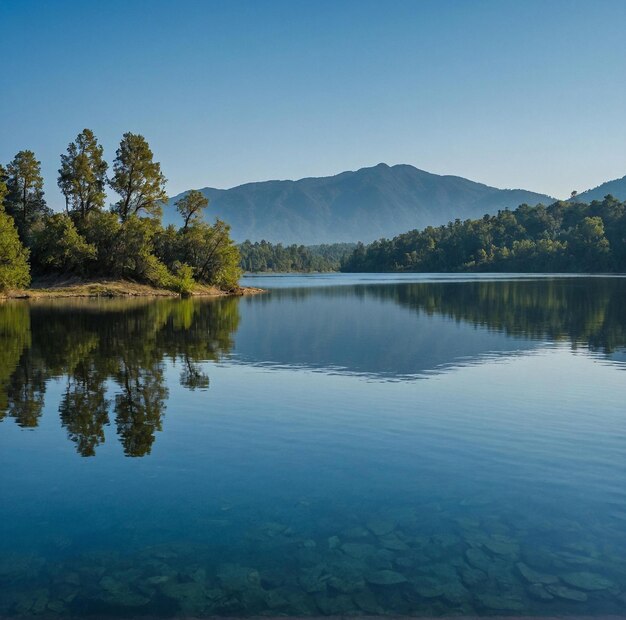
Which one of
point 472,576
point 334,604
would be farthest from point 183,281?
point 334,604

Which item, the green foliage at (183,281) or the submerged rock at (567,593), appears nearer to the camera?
the submerged rock at (567,593)

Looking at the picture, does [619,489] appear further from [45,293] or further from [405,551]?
[45,293]

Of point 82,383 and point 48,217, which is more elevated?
point 48,217

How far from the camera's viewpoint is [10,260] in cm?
8219

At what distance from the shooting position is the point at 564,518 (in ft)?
40.2

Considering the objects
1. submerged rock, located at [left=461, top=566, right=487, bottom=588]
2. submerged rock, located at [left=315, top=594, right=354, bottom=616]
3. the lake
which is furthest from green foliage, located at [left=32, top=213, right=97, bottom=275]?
submerged rock, located at [left=461, top=566, right=487, bottom=588]

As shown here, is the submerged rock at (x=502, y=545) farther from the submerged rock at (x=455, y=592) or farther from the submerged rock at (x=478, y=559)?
the submerged rock at (x=455, y=592)

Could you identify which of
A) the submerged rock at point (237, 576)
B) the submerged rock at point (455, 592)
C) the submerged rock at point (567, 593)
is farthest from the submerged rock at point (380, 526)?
the submerged rock at point (567, 593)

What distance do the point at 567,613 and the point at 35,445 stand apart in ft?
46.1

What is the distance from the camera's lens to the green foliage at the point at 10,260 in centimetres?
8025

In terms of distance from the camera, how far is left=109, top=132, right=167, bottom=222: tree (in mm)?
98312

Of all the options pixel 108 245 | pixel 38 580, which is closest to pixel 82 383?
pixel 38 580

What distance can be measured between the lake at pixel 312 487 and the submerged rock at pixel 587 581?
0.14 ft

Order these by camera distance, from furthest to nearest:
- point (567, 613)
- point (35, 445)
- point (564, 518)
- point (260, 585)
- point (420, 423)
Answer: point (420, 423) < point (35, 445) < point (564, 518) < point (260, 585) < point (567, 613)
